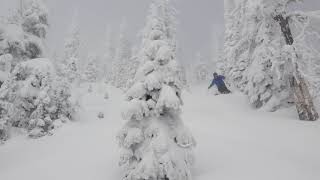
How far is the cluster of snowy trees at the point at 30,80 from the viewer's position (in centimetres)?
1661

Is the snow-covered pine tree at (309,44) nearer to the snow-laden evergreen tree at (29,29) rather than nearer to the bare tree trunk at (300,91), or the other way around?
the bare tree trunk at (300,91)

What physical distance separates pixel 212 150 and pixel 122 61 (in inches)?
2056

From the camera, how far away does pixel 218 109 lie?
70.9ft

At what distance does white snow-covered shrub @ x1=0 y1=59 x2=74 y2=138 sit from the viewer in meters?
16.6

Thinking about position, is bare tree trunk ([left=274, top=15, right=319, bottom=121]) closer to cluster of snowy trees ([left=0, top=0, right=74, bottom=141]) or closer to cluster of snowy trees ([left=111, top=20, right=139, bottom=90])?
cluster of snowy trees ([left=0, top=0, right=74, bottom=141])

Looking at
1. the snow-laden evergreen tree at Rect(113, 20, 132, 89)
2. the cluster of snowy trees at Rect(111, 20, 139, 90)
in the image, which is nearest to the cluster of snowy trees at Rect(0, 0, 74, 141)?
the cluster of snowy trees at Rect(111, 20, 139, 90)

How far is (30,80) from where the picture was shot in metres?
17.1

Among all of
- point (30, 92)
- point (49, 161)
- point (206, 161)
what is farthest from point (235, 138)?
point (30, 92)

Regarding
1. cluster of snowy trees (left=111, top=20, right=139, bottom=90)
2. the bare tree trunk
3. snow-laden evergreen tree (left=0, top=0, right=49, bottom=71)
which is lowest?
cluster of snowy trees (left=111, top=20, right=139, bottom=90)

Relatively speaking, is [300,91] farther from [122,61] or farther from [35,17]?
[122,61]

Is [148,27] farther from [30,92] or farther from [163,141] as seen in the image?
[30,92]

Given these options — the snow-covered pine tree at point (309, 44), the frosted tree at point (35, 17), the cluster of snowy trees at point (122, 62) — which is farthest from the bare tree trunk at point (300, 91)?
the cluster of snowy trees at point (122, 62)

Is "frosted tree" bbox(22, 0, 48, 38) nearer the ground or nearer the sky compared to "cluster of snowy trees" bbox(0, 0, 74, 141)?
nearer the sky

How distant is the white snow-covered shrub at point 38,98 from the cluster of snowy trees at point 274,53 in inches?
390
